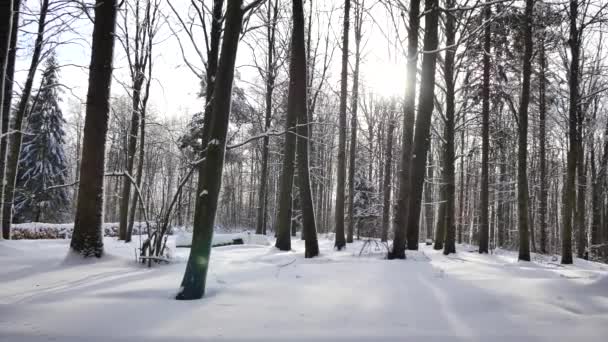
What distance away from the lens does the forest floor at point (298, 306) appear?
8.53 feet

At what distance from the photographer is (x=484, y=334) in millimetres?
2645

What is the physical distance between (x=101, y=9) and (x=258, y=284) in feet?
15.9

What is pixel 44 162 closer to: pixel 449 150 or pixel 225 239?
pixel 225 239

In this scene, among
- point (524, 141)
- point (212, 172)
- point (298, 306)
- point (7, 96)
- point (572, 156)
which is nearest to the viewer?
point (298, 306)

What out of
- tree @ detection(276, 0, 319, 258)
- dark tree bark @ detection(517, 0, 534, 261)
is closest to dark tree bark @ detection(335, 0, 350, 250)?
tree @ detection(276, 0, 319, 258)

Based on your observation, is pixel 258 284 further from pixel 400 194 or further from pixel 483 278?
pixel 400 194

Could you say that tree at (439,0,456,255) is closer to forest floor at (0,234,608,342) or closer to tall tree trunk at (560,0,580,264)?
tall tree trunk at (560,0,580,264)

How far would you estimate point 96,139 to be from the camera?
552cm

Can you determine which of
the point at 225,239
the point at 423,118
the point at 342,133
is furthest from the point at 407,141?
the point at 225,239

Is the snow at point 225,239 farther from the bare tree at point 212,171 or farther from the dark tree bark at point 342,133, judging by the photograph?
the bare tree at point 212,171

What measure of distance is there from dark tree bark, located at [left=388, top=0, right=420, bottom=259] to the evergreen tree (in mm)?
21615

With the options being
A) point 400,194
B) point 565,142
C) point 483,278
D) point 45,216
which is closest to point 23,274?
point 483,278

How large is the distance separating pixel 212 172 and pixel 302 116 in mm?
4308

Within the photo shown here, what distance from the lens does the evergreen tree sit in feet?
71.2
